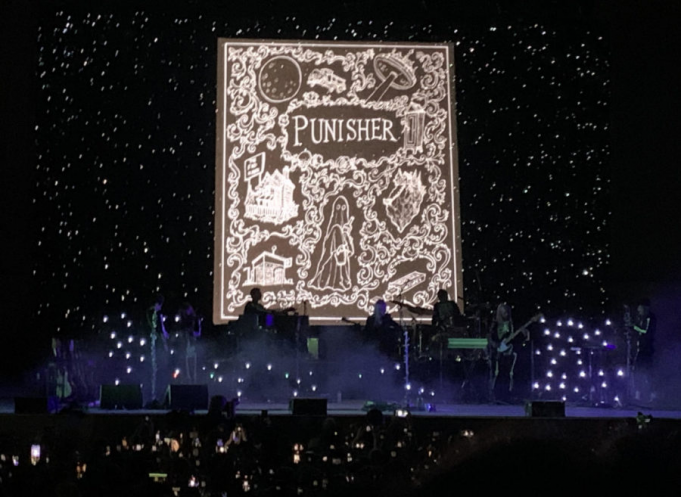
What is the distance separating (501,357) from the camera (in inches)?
356

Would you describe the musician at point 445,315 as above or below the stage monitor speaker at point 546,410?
above

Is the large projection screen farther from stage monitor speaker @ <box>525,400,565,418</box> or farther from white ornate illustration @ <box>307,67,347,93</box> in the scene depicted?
stage monitor speaker @ <box>525,400,565,418</box>

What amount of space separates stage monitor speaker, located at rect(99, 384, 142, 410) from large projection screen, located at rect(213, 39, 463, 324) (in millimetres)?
2481

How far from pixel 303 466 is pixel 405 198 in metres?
5.91

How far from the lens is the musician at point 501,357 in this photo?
8.82 meters

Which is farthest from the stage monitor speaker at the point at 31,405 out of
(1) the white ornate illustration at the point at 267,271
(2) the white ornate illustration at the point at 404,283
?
(2) the white ornate illustration at the point at 404,283

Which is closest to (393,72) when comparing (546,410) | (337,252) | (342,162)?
(342,162)

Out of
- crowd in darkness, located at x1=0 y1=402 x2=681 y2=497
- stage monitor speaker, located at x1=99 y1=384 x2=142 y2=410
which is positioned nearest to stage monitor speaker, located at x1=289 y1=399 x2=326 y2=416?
crowd in darkness, located at x1=0 y1=402 x2=681 y2=497

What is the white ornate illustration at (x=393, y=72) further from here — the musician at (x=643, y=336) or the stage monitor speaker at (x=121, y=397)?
the stage monitor speaker at (x=121, y=397)

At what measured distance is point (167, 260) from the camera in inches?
395

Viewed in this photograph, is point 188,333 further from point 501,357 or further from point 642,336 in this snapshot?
point 642,336

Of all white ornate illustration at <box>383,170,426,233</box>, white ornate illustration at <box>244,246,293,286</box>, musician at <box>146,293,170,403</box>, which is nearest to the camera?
musician at <box>146,293,170,403</box>

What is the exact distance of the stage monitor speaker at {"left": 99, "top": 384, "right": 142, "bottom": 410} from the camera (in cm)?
771

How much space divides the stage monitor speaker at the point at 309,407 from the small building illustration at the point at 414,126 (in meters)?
3.94
